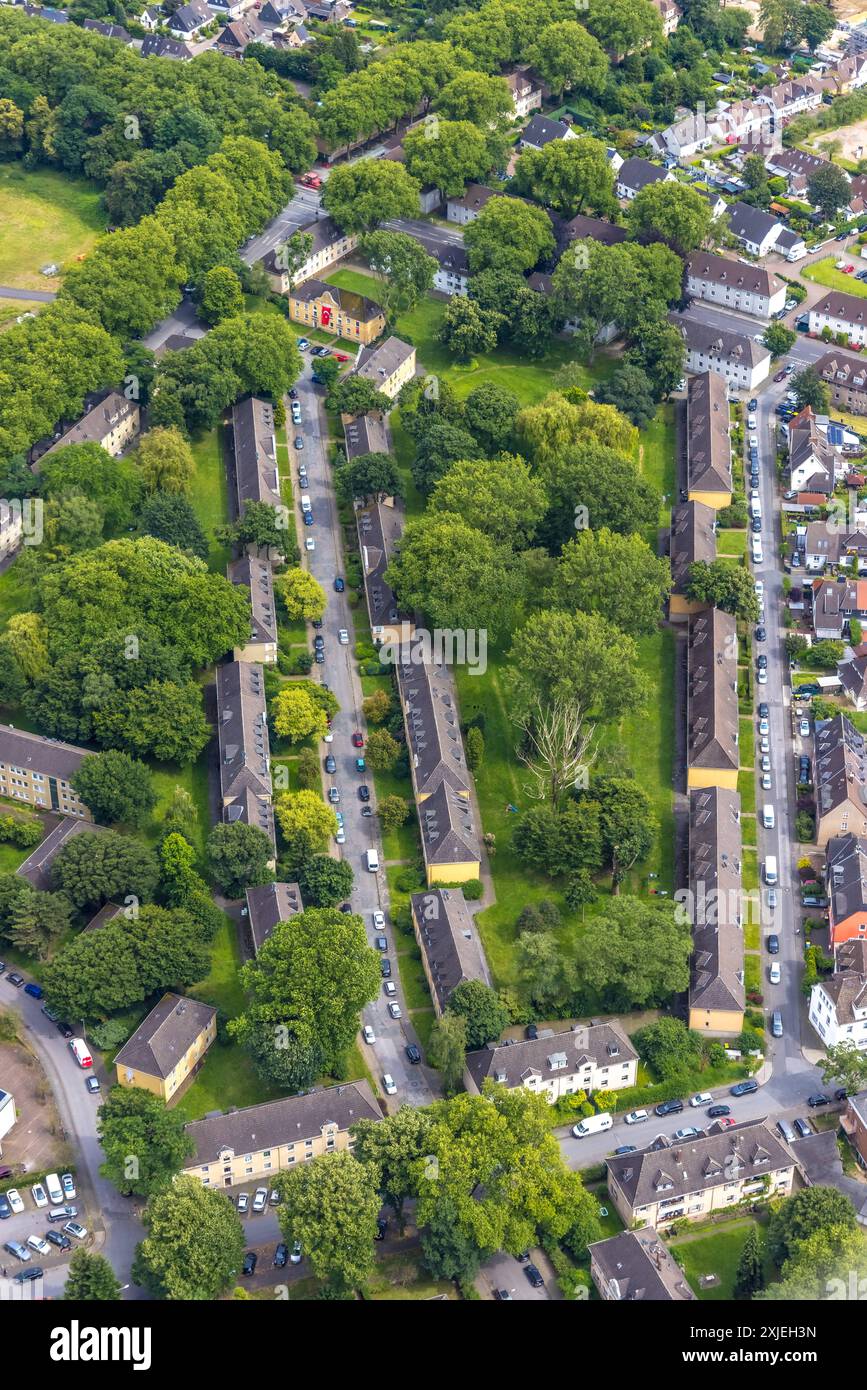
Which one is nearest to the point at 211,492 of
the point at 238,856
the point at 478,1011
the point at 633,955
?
the point at 238,856

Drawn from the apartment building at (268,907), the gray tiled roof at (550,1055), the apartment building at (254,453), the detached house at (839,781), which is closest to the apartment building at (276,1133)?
the gray tiled roof at (550,1055)

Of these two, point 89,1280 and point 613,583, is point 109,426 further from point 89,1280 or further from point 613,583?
point 89,1280

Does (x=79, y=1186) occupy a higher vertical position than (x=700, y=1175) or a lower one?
lower

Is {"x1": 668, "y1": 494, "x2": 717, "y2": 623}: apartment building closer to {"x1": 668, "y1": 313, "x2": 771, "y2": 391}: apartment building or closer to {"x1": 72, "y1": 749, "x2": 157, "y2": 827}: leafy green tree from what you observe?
{"x1": 668, "y1": 313, "x2": 771, "y2": 391}: apartment building

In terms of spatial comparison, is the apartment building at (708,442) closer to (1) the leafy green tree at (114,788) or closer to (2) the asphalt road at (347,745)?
(2) the asphalt road at (347,745)

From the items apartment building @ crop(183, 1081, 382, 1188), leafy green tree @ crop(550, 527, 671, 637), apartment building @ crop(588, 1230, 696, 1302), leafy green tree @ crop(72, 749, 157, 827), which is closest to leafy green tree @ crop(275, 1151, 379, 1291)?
apartment building @ crop(183, 1081, 382, 1188)

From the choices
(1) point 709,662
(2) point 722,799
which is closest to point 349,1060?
(2) point 722,799

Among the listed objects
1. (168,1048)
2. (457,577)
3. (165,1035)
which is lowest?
(168,1048)
